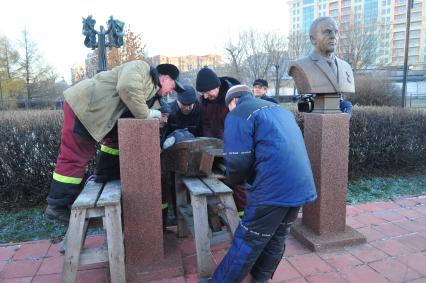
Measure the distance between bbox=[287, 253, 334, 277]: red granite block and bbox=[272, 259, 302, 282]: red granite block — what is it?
1.8 inches

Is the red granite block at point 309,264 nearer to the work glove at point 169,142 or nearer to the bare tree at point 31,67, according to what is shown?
the work glove at point 169,142

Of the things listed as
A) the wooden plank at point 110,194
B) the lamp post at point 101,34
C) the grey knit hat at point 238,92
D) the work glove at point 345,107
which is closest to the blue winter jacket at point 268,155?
the grey knit hat at point 238,92

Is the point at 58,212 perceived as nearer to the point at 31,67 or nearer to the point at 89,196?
the point at 89,196

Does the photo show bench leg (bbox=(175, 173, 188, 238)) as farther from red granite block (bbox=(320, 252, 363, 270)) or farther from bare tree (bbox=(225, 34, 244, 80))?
bare tree (bbox=(225, 34, 244, 80))

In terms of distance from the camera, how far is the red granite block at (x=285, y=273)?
2.98 m

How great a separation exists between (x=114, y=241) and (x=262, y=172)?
129 cm

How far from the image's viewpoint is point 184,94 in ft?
12.2

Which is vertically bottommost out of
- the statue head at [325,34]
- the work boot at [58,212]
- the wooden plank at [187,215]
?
the wooden plank at [187,215]

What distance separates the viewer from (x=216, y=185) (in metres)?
3.15

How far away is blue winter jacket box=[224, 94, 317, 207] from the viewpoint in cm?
227

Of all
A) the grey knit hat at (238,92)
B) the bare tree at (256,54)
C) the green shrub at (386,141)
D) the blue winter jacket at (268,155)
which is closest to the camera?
the blue winter jacket at (268,155)

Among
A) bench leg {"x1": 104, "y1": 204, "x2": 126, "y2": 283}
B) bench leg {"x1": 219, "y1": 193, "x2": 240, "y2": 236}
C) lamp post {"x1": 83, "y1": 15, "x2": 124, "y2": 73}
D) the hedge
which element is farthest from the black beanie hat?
lamp post {"x1": 83, "y1": 15, "x2": 124, "y2": 73}

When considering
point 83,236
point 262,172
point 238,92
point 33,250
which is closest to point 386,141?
point 238,92

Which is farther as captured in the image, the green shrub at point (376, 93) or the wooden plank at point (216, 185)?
the green shrub at point (376, 93)
